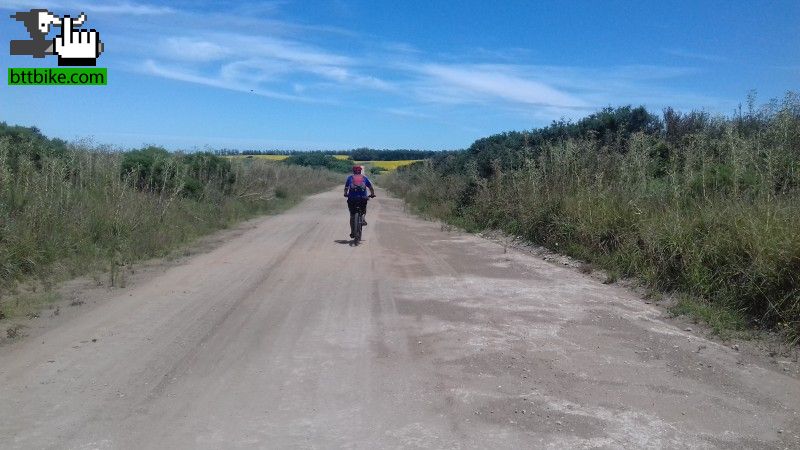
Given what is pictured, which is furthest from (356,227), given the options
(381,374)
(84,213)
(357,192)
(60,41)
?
(381,374)

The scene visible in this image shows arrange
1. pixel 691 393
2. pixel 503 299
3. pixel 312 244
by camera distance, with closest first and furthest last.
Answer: pixel 691 393 → pixel 503 299 → pixel 312 244

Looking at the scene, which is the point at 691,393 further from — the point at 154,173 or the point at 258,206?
the point at 258,206

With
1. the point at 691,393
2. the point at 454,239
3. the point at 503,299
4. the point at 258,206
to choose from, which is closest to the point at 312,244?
the point at 454,239

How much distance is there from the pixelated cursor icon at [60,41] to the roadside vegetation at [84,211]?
204cm

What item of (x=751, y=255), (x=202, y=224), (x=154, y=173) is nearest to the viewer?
(x=751, y=255)

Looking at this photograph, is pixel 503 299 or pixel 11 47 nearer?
pixel 503 299

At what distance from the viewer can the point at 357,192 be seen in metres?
15.6

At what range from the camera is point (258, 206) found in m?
27.5

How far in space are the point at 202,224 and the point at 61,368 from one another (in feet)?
41.4

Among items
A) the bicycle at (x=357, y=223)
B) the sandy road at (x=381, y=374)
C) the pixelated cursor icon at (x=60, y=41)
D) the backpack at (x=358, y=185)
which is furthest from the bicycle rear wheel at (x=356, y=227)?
the pixelated cursor icon at (x=60, y=41)

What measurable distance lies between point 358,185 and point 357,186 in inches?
1.4

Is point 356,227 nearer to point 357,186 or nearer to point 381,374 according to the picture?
point 357,186

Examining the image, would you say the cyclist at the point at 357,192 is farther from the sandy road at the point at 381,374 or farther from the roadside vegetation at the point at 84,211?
the sandy road at the point at 381,374

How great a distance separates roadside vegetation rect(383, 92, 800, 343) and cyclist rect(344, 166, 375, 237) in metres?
3.90
